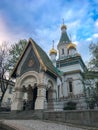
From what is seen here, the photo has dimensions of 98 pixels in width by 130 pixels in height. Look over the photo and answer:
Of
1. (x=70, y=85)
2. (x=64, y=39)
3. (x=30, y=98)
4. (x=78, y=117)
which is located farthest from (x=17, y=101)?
(x=64, y=39)

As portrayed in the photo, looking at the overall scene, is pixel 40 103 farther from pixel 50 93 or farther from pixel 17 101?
pixel 50 93

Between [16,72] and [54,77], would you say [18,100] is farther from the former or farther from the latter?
[54,77]

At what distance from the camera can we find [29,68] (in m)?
17.5

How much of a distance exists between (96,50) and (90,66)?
1.88 metres

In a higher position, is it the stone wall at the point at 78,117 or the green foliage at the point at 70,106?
the green foliage at the point at 70,106

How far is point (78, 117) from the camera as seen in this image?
32.1 ft

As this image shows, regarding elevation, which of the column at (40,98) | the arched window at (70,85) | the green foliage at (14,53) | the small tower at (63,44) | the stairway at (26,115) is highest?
the small tower at (63,44)

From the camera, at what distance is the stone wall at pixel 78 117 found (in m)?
8.90

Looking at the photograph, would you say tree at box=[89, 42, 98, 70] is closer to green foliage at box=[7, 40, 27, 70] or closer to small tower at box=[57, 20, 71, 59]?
green foliage at box=[7, 40, 27, 70]

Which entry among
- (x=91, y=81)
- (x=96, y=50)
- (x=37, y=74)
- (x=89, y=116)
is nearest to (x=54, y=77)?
(x=37, y=74)

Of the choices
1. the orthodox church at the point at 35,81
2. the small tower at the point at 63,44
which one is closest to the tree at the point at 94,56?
the orthodox church at the point at 35,81

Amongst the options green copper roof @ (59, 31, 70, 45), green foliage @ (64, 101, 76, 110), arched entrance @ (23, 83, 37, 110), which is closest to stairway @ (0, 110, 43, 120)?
arched entrance @ (23, 83, 37, 110)

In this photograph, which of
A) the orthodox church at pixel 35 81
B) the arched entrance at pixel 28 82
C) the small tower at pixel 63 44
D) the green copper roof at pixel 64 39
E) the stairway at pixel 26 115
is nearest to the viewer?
the stairway at pixel 26 115

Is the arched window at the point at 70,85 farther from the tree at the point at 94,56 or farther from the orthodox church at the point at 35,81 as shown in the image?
the tree at the point at 94,56
